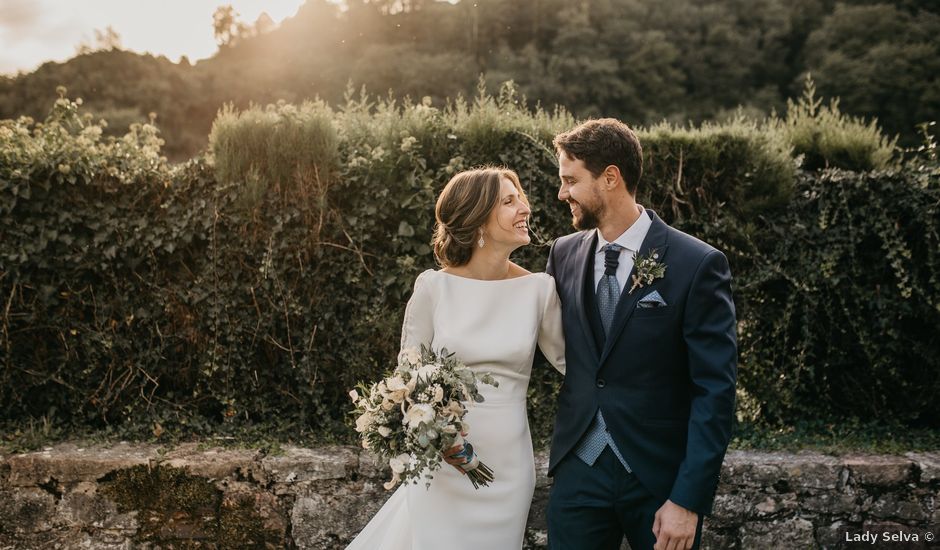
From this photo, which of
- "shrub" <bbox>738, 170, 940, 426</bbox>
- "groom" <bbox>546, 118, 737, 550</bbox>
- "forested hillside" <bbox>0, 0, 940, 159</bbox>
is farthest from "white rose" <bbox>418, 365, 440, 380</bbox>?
"forested hillside" <bbox>0, 0, 940, 159</bbox>

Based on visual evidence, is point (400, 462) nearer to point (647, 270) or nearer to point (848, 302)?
point (647, 270)

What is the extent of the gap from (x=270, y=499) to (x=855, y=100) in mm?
21179

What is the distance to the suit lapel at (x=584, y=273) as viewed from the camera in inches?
107

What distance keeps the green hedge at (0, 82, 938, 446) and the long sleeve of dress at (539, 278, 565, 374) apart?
5.37 feet

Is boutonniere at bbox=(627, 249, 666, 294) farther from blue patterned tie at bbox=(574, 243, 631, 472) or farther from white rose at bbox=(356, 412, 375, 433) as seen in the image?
white rose at bbox=(356, 412, 375, 433)

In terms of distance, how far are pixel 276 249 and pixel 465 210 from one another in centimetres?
208

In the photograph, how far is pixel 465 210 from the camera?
3105 millimetres

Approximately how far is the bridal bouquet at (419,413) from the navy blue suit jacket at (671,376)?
1.47 ft

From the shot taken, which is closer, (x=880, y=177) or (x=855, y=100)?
(x=880, y=177)

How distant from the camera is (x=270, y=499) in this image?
4344 millimetres

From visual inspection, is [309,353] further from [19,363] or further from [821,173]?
[821,173]

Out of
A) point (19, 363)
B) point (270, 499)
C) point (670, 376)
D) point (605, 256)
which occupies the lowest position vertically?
point (270, 499)

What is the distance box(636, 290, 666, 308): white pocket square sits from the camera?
8.43ft

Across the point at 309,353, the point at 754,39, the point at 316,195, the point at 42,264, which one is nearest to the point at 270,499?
the point at 309,353
